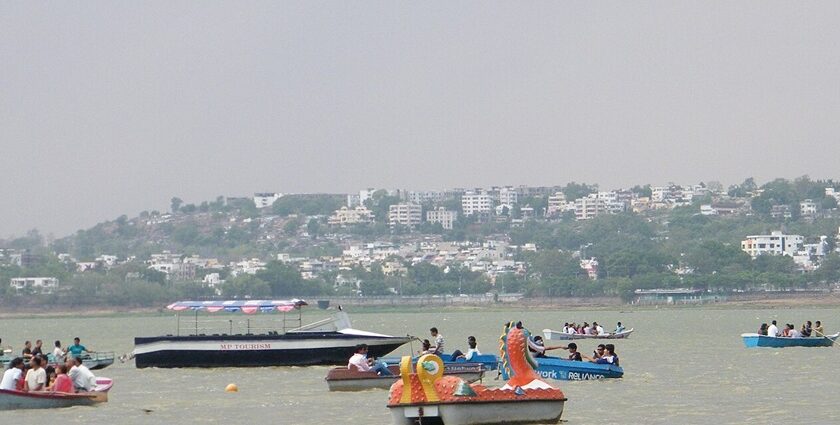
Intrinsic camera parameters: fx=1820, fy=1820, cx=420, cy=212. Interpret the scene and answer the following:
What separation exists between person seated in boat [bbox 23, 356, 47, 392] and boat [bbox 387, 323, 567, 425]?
1079 cm

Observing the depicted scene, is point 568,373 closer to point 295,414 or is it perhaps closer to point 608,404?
point 608,404

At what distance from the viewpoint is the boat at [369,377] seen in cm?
5162

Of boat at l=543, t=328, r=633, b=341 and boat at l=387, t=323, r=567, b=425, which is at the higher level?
boat at l=543, t=328, r=633, b=341

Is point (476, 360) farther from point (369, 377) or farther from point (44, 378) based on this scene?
point (44, 378)

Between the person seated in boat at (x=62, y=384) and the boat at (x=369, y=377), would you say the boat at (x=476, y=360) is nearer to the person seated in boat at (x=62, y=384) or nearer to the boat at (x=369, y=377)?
the boat at (x=369, y=377)

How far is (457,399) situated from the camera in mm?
38281

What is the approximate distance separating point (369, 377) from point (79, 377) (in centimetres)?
920

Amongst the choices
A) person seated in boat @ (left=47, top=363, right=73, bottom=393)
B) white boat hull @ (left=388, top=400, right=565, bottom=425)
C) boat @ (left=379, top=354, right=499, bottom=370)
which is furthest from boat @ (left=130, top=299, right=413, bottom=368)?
white boat hull @ (left=388, top=400, right=565, bottom=425)

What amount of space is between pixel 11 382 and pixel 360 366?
1066cm

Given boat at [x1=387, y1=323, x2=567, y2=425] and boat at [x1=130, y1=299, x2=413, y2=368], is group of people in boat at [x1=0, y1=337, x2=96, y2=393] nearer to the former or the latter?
boat at [x1=387, y1=323, x2=567, y2=425]

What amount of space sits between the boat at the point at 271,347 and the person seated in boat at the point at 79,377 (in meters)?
16.6

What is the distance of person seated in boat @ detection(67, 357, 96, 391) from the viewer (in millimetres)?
46000

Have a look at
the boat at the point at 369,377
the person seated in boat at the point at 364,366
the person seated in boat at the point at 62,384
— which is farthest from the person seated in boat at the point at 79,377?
the person seated in boat at the point at 364,366

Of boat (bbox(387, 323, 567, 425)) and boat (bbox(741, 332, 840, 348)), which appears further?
boat (bbox(741, 332, 840, 348))
